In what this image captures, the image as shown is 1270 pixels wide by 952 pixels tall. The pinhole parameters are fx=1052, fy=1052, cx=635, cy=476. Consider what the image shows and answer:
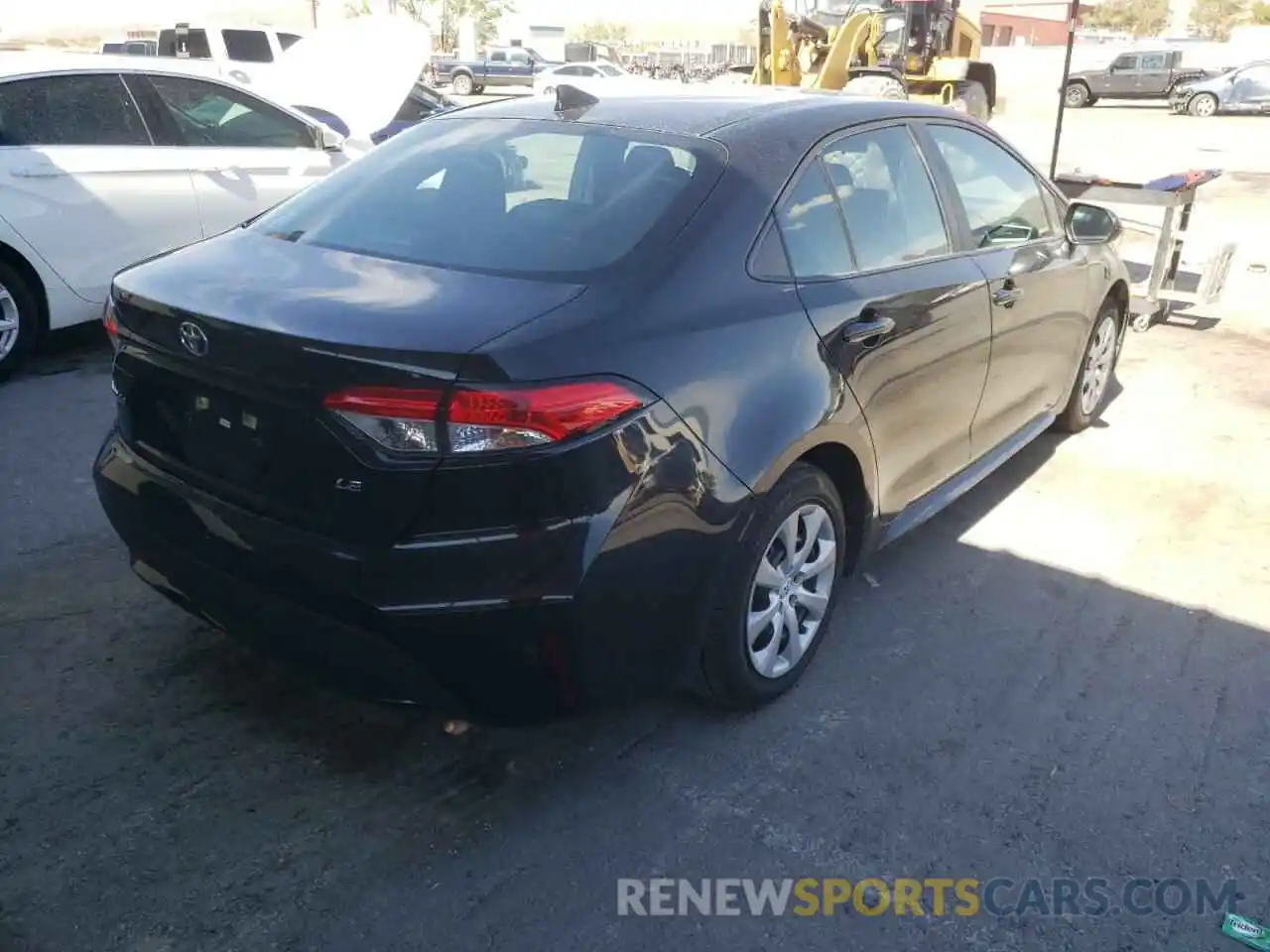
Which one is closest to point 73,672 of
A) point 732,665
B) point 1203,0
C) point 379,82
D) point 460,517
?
point 460,517

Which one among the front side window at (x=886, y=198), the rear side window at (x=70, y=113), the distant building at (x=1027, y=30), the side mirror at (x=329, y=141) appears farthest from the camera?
the distant building at (x=1027, y=30)

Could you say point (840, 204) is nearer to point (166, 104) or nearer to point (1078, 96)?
point (166, 104)

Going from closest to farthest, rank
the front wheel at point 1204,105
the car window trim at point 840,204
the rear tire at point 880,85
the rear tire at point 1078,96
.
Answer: the car window trim at point 840,204, the rear tire at point 880,85, the front wheel at point 1204,105, the rear tire at point 1078,96

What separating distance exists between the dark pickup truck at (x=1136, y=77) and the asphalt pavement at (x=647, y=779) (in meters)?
31.2

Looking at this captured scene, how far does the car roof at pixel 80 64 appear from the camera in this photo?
5.57 m

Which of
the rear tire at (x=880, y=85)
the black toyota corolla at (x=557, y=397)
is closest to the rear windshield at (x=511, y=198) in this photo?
the black toyota corolla at (x=557, y=397)

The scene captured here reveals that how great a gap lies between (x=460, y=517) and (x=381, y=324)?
18.2 inches

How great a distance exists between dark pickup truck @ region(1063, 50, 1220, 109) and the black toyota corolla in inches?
1235

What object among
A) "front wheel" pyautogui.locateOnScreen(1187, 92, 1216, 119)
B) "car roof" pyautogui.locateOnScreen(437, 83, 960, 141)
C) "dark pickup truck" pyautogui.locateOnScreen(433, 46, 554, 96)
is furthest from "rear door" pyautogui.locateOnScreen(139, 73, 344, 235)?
"dark pickup truck" pyautogui.locateOnScreen(433, 46, 554, 96)

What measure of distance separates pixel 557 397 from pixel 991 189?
103 inches

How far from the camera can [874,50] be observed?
1476cm

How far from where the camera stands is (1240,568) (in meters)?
4.05

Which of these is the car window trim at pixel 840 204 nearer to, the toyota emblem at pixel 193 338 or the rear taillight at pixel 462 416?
the rear taillight at pixel 462 416

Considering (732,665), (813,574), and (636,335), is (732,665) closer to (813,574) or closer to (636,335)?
(813,574)
